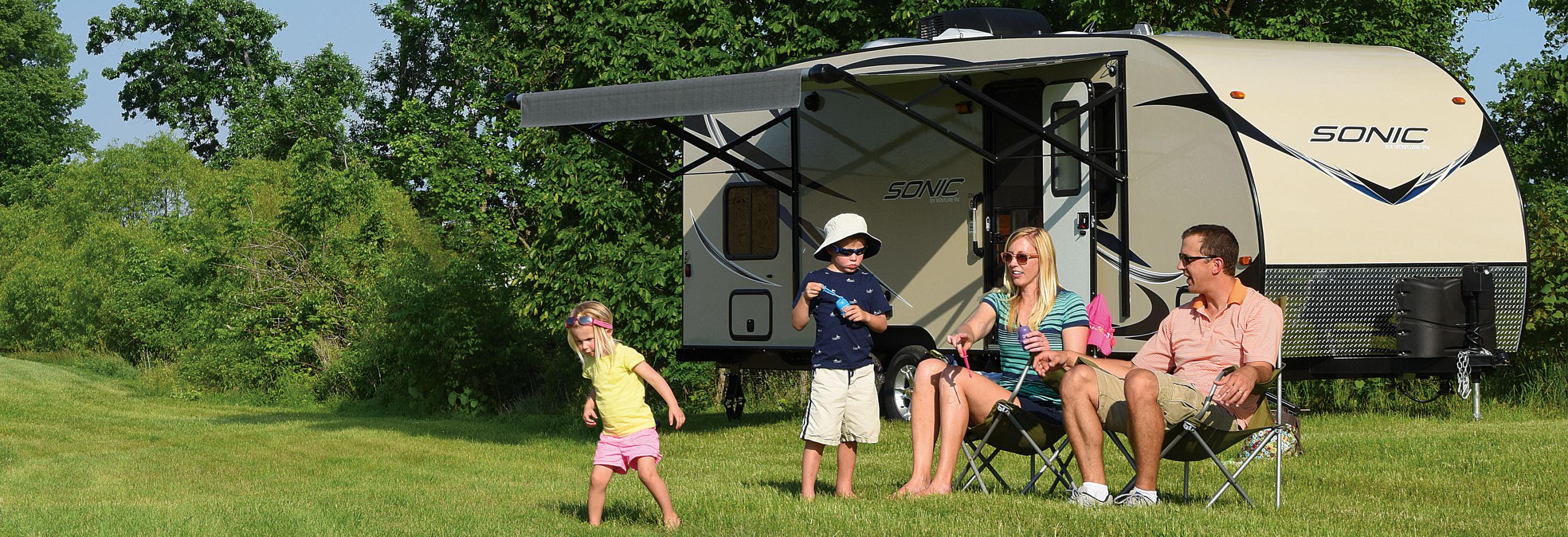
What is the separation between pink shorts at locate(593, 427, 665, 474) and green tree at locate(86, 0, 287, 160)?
37540mm

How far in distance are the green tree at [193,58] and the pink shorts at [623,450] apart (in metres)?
37.5

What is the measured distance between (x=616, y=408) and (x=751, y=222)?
636 centimetres

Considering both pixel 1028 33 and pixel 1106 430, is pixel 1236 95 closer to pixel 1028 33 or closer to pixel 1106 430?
pixel 1028 33

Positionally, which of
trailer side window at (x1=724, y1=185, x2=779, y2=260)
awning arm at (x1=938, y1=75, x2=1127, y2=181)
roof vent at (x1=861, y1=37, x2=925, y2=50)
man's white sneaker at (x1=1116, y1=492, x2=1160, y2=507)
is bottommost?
man's white sneaker at (x1=1116, y1=492, x2=1160, y2=507)

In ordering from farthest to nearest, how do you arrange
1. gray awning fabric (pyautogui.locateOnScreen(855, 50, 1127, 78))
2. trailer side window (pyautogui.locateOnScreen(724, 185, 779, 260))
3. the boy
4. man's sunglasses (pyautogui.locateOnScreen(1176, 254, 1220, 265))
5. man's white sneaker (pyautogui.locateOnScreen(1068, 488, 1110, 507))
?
trailer side window (pyautogui.locateOnScreen(724, 185, 779, 260)) → gray awning fabric (pyautogui.locateOnScreen(855, 50, 1127, 78)) → the boy → man's sunglasses (pyautogui.locateOnScreen(1176, 254, 1220, 265)) → man's white sneaker (pyautogui.locateOnScreen(1068, 488, 1110, 507))

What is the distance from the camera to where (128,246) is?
2781cm

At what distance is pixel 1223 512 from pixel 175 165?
30686mm

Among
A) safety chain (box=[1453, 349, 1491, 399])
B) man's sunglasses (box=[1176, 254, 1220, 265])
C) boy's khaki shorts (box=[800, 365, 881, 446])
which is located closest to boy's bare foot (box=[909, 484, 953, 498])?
boy's khaki shorts (box=[800, 365, 881, 446])

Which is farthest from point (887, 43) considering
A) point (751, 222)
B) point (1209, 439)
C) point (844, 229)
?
point (1209, 439)

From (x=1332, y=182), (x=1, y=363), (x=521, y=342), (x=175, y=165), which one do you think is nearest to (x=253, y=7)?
(x=175, y=165)

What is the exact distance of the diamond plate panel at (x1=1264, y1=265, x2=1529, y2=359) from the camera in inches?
383

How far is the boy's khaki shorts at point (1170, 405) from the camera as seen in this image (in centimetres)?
636

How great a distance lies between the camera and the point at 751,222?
42.9 ft

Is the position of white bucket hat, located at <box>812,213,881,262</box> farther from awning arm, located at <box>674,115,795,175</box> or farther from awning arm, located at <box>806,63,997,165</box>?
awning arm, located at <box>674,115,795,175</box>
